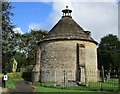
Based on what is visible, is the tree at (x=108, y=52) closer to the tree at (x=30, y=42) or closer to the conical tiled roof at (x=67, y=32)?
the tree at (x=30, y=42)

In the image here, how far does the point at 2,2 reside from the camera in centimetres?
3070

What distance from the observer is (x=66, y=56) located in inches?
1496

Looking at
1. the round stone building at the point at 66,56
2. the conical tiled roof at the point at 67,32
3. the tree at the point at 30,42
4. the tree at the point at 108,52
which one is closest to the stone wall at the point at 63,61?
the round stone building at the point at 66,56

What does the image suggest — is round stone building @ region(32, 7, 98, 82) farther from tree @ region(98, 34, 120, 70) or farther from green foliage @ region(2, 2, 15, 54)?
tree @ region(98, 34, 120, 70)

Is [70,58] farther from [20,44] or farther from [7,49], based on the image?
[20,44]

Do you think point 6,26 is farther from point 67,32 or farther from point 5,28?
point 67,32

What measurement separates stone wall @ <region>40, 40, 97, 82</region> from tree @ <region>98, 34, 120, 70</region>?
2926cm

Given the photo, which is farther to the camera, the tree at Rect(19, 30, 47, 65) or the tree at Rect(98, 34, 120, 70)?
the tree at Rect(98, 34, 120, 70)

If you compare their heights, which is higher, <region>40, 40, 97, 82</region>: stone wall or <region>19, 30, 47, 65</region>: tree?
<region>19, 30, 47, 65</region>: tree

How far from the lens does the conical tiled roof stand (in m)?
38.1

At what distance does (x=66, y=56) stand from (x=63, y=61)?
32.1 inches

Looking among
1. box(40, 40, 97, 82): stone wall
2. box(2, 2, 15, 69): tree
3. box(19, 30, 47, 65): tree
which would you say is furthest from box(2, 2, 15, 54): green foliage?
box(19, 30, 47, 65): tree

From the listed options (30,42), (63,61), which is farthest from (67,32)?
(30,42)

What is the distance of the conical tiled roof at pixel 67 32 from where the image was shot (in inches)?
1501
